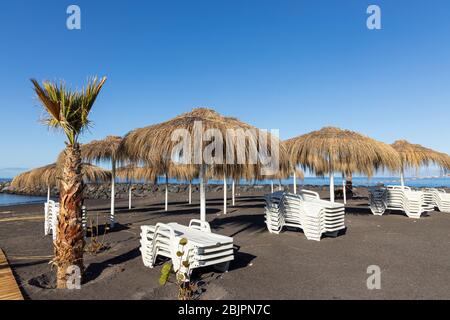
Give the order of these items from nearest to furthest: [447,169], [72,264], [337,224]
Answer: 1. [72,264]
2. [337,224]
3. [447,169]

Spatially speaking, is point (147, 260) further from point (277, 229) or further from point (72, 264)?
point (277, 229)

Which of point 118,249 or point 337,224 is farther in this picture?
point 337,224

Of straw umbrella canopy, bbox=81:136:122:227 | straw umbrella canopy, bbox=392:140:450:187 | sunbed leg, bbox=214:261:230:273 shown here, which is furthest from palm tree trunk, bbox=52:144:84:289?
straw umbrella canopy, bbox=392:140:450:187

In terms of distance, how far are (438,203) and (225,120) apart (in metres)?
11.1

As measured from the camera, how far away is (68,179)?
402cm

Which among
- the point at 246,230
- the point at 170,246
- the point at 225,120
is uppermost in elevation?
the point at 225,120

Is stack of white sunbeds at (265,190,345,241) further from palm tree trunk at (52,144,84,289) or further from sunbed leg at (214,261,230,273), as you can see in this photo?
palm tree trunk at (52,144,84,289)

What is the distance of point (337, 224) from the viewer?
7066 millimetres

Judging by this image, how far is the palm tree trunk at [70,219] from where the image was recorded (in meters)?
3.96

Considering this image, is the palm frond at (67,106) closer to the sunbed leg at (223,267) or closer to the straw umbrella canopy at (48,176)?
the sunbed leg at (223,267)

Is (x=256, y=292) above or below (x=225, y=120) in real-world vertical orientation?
below

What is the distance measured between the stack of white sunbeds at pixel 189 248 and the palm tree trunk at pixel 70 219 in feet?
3.27

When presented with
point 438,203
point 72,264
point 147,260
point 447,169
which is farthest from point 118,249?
point 447,169

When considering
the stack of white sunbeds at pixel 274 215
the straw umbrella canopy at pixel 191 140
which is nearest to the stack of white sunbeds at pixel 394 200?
the stack of white sunbeds at pixel 274 215
